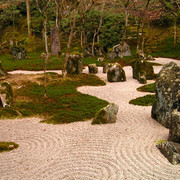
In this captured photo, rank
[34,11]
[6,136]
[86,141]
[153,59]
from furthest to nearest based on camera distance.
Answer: [34,11]
[153,59]
[6,136]
[86,141]

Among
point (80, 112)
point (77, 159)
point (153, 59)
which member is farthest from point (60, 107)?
point (153, 59)

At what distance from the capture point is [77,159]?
7539 millimetres

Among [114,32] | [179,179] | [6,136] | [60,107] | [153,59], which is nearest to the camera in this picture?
[179,179]

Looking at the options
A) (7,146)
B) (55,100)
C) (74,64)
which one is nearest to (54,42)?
(74,64)

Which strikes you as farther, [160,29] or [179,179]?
[160,29]

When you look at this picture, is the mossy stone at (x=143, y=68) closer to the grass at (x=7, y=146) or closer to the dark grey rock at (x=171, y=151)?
the dark grey rock at (x=171, y=151)

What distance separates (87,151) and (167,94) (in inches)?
174

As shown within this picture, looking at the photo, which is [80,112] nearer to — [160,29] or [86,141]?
[86,141]

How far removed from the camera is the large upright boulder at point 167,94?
9906 millimetres

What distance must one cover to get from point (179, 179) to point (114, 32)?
32.6m

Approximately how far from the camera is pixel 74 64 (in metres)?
21.4

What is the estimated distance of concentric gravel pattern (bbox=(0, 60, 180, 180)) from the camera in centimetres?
665

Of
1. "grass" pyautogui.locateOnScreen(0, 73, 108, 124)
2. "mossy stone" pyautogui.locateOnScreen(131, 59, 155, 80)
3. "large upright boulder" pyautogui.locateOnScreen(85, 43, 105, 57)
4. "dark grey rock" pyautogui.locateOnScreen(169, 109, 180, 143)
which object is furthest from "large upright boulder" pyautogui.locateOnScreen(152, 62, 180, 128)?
"large upright boulder" pyautogui.locateOnScreen(85, 43, 105, 57)

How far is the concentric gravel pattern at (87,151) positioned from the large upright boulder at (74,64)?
9.92m
